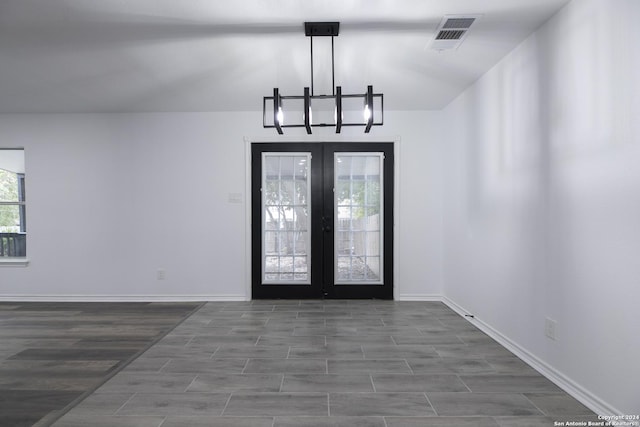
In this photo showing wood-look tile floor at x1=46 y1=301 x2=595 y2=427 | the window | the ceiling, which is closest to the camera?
wood-look tile floor at x1=46 y1=301 x2=595 y2=427

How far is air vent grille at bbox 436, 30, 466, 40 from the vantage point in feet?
9.24

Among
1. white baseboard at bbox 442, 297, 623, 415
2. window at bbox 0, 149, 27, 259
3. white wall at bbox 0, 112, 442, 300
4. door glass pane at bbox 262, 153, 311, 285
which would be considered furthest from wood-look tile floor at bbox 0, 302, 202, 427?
white baseboard at bbox 442, 297, 623, 415

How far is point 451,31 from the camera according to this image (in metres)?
2.81

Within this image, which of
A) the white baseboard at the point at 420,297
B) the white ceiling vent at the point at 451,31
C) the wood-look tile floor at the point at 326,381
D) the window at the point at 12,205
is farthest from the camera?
the window at the point at 12,205

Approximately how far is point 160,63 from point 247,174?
1.84m

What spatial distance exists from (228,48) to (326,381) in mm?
2657

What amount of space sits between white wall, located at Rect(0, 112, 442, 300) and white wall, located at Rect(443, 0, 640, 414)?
1237mm

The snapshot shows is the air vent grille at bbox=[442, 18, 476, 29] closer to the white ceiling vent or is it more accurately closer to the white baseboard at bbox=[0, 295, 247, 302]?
the white ceiling vent

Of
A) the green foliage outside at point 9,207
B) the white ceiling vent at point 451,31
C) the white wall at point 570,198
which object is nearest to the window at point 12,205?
the green foliage outside at point 9,207

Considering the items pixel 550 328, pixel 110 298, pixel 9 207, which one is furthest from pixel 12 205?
pixel 550 328

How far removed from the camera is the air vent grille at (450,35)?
282 cm

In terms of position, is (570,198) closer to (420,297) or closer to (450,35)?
(450,35)

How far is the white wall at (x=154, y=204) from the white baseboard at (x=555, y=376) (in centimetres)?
158

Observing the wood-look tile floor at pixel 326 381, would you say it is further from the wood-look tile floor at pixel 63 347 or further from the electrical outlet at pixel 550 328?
the electrical outlet at pixel 550 328
